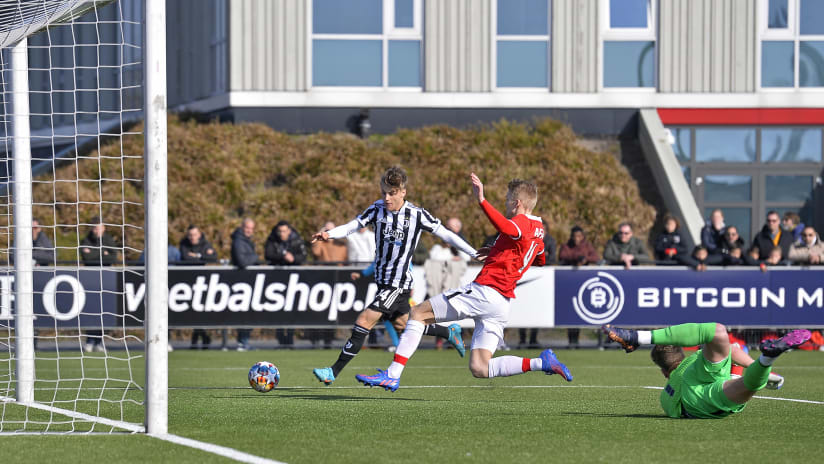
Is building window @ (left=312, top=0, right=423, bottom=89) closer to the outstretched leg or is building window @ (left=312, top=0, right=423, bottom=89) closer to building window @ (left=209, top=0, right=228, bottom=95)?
building window @ (left=209, top=0, right=228, bottom=95)

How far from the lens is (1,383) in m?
10.9

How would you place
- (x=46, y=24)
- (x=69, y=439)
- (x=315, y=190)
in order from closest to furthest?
1. (x=69, y=439)
2. (x=46, y=24)
3. (x=315, y=190)

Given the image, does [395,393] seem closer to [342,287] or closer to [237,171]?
[342,287]

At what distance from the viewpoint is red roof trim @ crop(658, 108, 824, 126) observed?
80.7 feet

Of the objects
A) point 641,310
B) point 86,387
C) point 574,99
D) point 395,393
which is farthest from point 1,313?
point 574,99

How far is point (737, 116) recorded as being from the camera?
24.6 meters

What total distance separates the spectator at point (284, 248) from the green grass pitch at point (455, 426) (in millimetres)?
5494

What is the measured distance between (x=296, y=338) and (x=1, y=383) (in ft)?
23.4

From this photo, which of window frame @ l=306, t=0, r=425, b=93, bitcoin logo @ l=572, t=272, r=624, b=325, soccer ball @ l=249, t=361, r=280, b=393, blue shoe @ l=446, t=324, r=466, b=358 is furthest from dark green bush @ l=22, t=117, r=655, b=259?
soccer ball @ l=249, t=361, r=280, b=393

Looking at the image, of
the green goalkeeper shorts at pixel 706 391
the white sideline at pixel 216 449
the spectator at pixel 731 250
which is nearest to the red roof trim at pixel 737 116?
the spectator at pixel 731 250

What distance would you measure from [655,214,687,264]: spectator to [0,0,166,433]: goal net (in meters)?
7.75

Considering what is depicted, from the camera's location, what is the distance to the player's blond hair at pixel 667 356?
8.04 metres

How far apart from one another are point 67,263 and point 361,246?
179 inches

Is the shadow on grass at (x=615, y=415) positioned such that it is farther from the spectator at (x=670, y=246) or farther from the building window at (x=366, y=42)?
the building window at (x=366, y=42)
